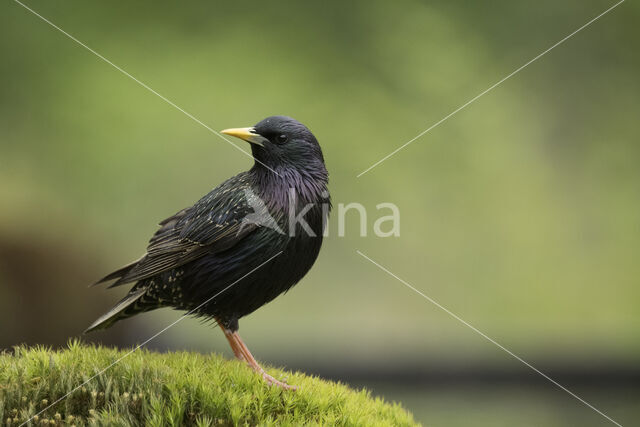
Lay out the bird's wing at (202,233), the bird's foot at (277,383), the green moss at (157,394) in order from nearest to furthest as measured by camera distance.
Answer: the green moss at (157,394) < the bird's foot at (277,383) < the bird's wing at (202,233)

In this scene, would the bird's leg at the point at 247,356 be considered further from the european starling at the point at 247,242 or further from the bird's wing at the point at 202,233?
the bird's wing at the point at 202,233

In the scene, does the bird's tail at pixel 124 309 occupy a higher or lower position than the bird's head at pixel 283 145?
lower

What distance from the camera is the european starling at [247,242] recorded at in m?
2.23

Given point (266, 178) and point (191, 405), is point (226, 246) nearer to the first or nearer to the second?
point (266, 178)

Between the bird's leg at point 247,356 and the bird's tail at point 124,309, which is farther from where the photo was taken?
the bird's tail at point 124,309

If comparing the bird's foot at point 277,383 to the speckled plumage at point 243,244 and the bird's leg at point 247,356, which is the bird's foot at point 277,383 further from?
the speckled plumage at point 243,244

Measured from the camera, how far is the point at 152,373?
207 cm

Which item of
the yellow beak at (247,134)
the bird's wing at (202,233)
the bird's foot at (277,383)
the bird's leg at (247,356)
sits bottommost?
the bird's foot at (277,383)

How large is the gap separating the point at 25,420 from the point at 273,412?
654 mm

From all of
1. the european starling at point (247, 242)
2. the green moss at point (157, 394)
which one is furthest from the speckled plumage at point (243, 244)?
the green moss at point (157, 394)

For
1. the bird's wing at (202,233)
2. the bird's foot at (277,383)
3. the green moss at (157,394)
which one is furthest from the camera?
the bird's wing at (202,233)

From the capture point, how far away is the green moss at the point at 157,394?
6.33 feet

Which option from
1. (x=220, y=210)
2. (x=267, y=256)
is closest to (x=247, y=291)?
(x=267, y=256)

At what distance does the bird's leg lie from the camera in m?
2.14
